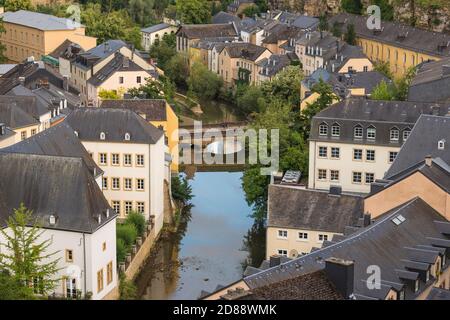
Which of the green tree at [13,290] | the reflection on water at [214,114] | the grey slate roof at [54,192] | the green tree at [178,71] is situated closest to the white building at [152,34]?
the green tree at [178,71]

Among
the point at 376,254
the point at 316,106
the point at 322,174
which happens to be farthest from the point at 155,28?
the point at 376,254

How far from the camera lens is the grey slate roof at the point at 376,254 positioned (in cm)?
2395

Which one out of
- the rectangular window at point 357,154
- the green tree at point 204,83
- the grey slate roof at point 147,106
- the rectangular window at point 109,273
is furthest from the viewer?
the green tree at point 204,83

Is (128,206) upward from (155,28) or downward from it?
downward

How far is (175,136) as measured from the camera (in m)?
46.6

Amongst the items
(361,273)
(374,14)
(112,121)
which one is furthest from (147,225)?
(374,14)

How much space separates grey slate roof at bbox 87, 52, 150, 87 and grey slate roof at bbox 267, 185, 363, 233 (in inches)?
999

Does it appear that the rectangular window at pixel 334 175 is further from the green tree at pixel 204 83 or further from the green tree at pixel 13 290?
the green tree at pixel 204 83

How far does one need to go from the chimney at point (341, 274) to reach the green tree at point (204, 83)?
48.6 m

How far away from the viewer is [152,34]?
8256 centimetres

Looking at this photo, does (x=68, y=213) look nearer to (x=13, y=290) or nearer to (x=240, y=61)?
(x=13, y=290)

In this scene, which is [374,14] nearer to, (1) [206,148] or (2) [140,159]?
(1) [206,148]

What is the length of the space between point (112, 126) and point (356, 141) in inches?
416

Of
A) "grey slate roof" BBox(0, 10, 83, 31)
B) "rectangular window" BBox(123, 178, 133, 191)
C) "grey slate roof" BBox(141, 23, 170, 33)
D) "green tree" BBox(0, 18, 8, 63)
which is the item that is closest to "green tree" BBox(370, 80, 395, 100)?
"rectangular window" BBox(123, 178, 133, 191)
